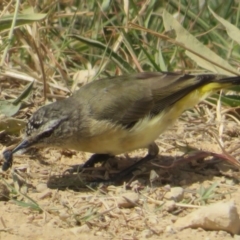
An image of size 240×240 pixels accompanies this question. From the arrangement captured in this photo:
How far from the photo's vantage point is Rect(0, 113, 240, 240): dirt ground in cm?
488

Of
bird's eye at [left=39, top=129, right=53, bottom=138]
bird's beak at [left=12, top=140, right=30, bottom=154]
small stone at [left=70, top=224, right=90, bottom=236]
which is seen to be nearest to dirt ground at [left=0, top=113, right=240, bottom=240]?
small stone at [left=70, top=224, right=90, bottom=236]

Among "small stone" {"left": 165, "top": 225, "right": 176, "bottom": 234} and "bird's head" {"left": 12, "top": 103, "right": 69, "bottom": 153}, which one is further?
"bird's head" {"left": 12, "top": 103, "right": 69, "bottom": 153}

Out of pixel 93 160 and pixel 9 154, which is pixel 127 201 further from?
pixel 9 154

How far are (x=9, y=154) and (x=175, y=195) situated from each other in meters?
1.15

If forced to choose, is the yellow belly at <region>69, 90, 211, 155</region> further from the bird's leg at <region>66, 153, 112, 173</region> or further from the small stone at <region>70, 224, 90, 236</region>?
the small stone at <region>70, 224, 90, 236</region>

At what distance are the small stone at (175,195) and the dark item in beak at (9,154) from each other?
3.28 feet

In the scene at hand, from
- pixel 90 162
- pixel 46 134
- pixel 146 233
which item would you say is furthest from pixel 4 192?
pixel 146 233

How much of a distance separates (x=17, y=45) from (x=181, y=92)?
1.80 metres

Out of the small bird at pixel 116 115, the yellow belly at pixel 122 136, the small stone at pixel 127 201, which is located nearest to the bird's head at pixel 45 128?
the small bird at pixel 116 115

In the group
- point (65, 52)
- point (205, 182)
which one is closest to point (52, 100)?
point (65, 52)

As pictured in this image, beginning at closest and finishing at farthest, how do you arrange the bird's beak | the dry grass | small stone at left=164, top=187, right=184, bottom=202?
the dry grass < small stone at left=164, top=187, right=184, bottom=202 < the bird's beak

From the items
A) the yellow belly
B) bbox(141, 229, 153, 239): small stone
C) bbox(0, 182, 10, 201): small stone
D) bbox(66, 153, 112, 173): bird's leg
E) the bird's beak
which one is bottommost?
bbox(66, 153, 112, 173): bird's leg

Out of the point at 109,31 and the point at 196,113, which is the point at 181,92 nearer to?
the point at 196,113

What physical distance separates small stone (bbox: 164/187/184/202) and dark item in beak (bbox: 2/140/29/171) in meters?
1.00
